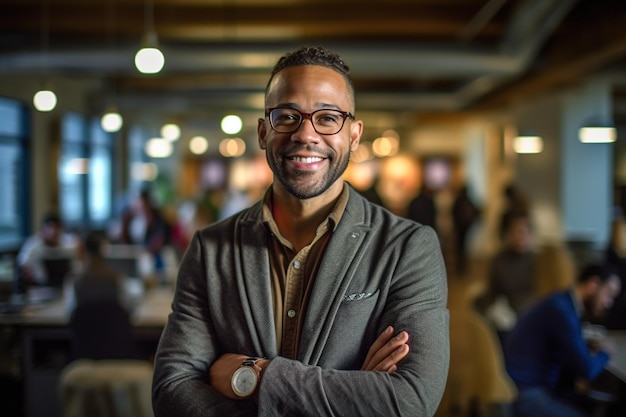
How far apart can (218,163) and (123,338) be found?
19.7m

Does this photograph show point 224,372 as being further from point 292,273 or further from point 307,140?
point 307,140

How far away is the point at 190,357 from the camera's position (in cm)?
183

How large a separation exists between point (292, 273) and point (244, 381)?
0.95ft

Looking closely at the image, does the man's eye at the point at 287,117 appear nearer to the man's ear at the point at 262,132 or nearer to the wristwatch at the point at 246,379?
the man's ear at the point at 262,132

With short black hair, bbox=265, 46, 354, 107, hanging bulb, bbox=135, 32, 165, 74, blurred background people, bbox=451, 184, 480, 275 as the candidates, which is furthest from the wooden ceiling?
short black hair, bbox=265, 46, 354, 107

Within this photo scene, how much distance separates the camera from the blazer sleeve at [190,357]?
5.75 feet

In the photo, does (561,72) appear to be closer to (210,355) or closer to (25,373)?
(25,373)

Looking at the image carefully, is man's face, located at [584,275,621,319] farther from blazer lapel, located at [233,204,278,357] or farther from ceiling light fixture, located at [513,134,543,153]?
ceiling light fixture, located at [513,134,543,153]

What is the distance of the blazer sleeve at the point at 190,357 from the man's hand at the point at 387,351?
0.30 meters

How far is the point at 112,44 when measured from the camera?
357 inches

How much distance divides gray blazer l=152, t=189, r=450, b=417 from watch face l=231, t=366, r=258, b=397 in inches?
2.0

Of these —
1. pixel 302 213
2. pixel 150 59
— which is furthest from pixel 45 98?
pixel 302 213

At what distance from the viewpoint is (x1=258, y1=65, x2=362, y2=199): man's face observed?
5.80 ft

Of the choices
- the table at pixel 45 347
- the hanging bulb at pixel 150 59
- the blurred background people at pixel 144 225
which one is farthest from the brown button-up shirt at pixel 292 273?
the blurred background people at pixel 144 225
